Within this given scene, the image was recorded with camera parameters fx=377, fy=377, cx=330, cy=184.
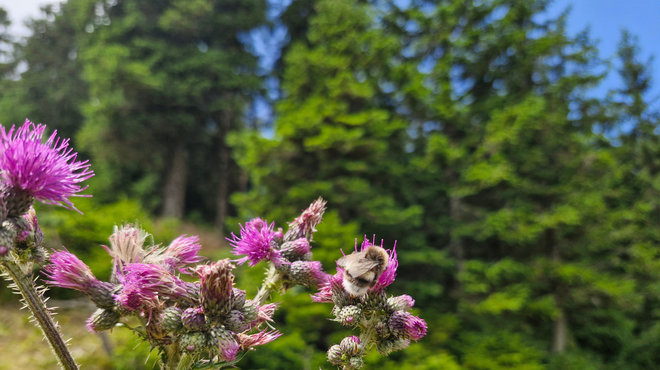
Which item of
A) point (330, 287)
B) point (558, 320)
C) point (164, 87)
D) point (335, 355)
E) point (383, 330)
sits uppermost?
point (164, 87)

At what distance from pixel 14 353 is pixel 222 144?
1249cm

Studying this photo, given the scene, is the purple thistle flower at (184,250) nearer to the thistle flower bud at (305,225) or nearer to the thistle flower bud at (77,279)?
the thistle flower bud at (77,279)

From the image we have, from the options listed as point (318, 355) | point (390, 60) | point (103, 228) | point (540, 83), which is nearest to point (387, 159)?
point (390, 60)

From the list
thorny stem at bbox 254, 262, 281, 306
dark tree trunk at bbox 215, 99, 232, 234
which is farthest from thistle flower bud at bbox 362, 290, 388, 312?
dark tree trunk at bbox 215, 99, 232, 234

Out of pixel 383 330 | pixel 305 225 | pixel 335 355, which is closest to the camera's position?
pixel 335 355

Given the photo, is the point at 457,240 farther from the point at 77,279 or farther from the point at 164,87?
the point at 164,87

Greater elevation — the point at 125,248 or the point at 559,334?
the point at 559,334

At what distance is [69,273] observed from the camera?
1178 millimetres

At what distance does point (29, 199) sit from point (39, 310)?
1.03 ft

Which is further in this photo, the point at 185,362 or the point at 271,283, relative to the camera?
the point at 271,283

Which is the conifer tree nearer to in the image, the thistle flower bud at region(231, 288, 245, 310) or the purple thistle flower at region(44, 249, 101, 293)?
the purple thistle flower at region(44, 249, 101, 293)

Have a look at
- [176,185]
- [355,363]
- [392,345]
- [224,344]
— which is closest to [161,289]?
[224,344]

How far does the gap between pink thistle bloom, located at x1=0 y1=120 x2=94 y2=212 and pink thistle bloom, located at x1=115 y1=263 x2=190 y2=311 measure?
250 mm

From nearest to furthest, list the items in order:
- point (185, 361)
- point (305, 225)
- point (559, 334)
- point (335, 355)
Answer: point (185, 361)
point (335, 355)
point (305, 225)
point (559, 334)
